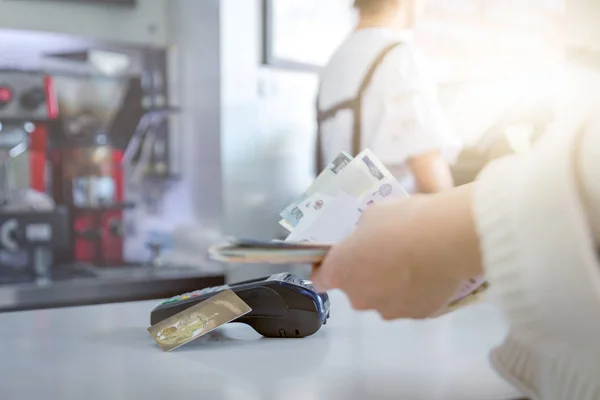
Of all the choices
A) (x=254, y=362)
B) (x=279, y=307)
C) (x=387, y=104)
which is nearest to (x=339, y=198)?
(x=279, y=307)

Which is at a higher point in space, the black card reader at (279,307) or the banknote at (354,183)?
the banknote at (354,183)

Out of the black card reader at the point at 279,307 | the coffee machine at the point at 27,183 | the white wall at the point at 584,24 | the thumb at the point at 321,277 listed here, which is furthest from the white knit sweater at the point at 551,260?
the coffee machine at the point at 27,183

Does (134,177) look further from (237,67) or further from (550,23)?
(550,23)

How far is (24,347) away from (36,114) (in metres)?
1.51

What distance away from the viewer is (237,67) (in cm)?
224

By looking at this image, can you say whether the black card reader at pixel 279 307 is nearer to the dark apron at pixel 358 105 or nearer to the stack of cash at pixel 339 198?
the stack of cash at pixel 339 198

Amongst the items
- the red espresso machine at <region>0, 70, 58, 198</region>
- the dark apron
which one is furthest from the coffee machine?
the dark apron

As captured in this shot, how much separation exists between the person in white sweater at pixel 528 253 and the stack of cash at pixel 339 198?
29cm

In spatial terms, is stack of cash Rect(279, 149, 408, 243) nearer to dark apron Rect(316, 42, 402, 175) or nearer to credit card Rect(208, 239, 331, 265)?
credit card Rect(208, 239, 331, 265)

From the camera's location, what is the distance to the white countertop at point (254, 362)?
53 cm

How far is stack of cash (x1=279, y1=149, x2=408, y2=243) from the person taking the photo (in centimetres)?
83

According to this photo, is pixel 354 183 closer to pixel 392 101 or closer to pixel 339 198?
pixel 339 198

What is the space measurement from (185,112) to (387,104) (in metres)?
0.87

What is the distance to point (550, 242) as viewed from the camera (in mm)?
433
